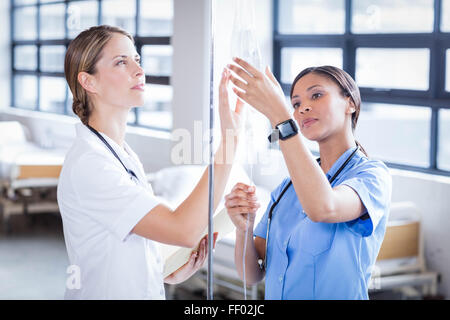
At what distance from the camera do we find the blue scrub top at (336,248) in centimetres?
103

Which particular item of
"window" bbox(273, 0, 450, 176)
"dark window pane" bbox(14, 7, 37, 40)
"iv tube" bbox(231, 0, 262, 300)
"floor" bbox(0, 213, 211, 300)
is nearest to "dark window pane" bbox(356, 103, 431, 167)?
"window" bbox(273, 0, 450, 176)

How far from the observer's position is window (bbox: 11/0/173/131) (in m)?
3.86

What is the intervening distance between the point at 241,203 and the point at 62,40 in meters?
3.47

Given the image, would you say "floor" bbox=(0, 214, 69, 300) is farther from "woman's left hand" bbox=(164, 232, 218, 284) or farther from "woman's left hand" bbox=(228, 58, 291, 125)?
"woman's left hand" bbox=(228, 58, 291, 125)

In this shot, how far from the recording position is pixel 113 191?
37.7 inches

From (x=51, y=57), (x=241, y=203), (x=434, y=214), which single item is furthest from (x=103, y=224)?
(x=51, y=57)

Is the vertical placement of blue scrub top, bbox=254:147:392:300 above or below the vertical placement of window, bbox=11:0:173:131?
below

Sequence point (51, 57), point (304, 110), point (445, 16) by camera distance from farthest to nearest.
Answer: point (51, 57) < point (445, 16) < point (304, 110)

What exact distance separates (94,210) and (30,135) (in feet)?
10.6

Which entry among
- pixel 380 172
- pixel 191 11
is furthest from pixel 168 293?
pixel 380 172

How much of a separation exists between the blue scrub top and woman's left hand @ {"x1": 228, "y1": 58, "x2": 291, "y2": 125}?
0.23 meters

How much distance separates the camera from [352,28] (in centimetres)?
312

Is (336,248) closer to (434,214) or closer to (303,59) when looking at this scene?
(434,214)

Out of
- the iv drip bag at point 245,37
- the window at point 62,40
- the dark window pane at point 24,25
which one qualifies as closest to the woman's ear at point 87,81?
the iv drip bag at point 245,37
